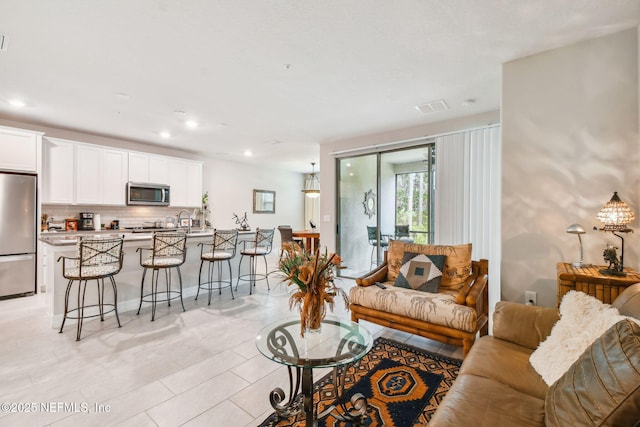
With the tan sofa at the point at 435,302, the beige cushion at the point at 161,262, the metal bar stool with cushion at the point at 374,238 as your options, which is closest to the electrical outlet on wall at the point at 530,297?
the tan sofa at the point at 435,302

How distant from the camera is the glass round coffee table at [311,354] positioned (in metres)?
1.56

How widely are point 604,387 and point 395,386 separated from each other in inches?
56.1

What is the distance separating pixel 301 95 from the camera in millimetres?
3549

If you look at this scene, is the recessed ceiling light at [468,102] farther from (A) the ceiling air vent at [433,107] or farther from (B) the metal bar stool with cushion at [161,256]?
(B) the metal bar stool with cushion at [161,256]

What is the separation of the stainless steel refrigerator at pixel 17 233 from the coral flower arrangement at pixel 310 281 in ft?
A: 15.9

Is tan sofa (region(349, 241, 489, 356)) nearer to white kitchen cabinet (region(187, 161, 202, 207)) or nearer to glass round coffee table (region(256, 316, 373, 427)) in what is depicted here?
glass round coffee table (region(256, 316, 373, 427))

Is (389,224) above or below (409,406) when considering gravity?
above

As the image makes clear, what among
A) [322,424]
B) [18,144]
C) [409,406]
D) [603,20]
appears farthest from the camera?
[18,144]

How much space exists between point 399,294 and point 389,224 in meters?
2.87

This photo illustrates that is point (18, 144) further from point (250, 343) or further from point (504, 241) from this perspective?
point (504, 241)

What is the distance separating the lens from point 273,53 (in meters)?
2.63

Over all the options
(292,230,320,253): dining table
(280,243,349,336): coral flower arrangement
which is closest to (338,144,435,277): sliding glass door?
(292,230,320,253): dining table

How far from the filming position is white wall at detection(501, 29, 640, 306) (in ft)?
7.63

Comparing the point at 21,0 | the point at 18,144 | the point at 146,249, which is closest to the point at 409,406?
the point at 146,249
